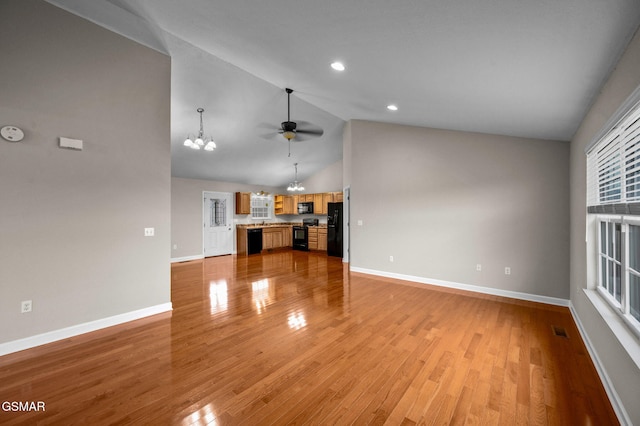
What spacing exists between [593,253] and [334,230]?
219 inches

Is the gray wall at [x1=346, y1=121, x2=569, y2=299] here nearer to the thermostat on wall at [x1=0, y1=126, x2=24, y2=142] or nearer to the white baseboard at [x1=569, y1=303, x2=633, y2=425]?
the white baseboard at [x1=569, y1=303, x2=633, y2=425]

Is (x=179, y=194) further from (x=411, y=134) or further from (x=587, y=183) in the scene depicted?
(x=587, y=183)

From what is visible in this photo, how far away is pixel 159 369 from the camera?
2.16 m

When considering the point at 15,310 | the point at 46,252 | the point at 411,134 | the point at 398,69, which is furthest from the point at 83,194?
the point at 411,134

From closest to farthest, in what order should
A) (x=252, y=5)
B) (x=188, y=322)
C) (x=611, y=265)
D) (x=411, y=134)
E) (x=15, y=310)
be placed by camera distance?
(x=252, y=5), (x=611, y=265), (x=15, y=310), (x=188, y=322), (x=411, y=134)

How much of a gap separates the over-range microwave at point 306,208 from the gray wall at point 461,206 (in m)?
3.40

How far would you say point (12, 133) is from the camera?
2.40m

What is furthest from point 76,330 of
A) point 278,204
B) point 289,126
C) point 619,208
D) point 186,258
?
point 278,204

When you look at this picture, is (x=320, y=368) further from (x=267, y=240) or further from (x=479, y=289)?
(x=267, y=240)

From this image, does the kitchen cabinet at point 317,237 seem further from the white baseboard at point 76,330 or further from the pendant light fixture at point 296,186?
the white baseboard at point 76,330

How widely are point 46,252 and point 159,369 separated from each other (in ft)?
5.81

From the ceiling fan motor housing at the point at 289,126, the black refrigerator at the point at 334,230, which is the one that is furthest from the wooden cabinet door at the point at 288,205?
the ceiling fan motor housing at the point at 289,126

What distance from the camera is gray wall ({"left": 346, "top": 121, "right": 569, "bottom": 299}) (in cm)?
369

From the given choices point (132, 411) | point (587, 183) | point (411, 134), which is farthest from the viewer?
point (411, 134)
